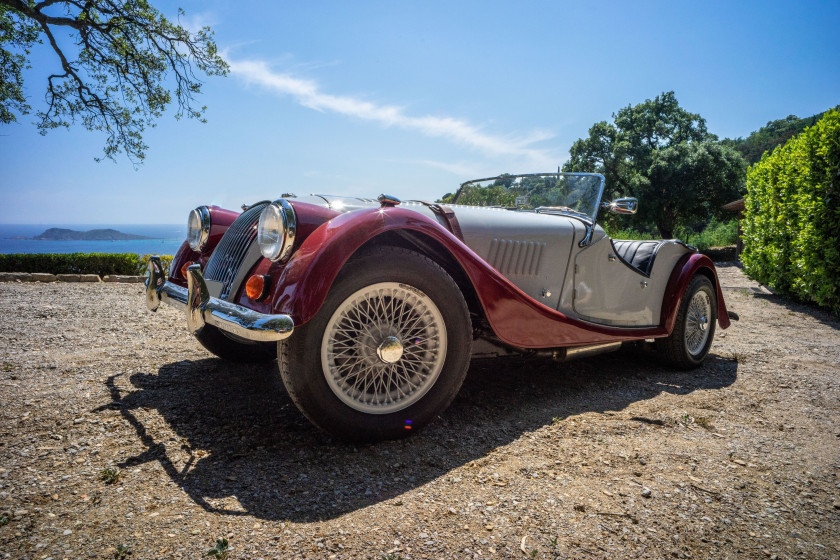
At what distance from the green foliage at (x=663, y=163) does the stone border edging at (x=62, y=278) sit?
26312mm

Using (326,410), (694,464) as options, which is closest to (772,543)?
(694,464)

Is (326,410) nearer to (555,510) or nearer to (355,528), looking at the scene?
(355,528)

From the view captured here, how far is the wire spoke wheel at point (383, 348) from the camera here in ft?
8.01

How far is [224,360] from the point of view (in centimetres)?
414

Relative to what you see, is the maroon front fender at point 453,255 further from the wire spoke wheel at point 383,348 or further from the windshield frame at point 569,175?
the windshield frame at point 569,175

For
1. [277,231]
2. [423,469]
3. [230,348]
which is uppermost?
[277,231]

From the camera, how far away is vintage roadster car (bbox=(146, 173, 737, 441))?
7.61 feet

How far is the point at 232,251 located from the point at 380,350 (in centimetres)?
129

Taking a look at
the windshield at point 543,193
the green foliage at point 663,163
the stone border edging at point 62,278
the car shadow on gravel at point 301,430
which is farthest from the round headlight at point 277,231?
the green foliage at point 663,163

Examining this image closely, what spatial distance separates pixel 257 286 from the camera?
8.20 ft

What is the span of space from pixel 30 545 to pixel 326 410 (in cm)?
117

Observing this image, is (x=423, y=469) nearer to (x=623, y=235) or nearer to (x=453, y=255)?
(x=453, y=255)

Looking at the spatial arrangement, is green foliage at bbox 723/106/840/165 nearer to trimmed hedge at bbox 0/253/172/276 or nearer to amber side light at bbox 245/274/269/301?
trimmed hedge at bbox 0/253/172/276

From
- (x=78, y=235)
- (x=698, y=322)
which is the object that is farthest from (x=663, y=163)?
(x=78, y=235)
